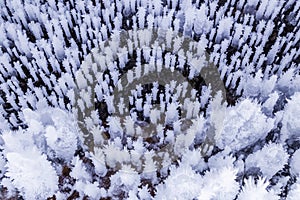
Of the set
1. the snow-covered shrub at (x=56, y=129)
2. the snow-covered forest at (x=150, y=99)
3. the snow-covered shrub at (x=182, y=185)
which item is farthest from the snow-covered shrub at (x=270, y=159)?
the snow-covered shrub at (x=56, y=129)

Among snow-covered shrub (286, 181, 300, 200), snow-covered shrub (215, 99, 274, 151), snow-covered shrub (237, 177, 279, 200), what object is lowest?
snow-covered shrub (286, 181, 300, 200)

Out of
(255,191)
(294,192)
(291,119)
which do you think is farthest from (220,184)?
(291,119)

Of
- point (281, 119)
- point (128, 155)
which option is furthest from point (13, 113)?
point (281, 119)

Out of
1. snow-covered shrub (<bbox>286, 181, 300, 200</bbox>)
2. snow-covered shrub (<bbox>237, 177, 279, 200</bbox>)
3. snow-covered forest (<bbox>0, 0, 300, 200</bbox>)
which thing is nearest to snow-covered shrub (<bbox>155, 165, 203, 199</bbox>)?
snow-covered forest (<bbox>0, 0, 300, 200</bbox>)

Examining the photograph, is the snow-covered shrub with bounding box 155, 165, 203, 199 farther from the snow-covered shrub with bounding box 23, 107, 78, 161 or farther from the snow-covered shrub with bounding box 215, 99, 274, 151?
the snow-covered shrub with bounding box 23, 107, 78, 161

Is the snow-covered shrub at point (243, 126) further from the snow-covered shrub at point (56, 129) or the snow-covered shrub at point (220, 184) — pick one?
the snow-covered shrub at point (56, 129)

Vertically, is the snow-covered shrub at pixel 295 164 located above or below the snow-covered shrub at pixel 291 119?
below

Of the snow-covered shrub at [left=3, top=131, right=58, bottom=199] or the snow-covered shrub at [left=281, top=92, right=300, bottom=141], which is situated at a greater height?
the snow-covered shrub at [left=281, top=92, right=300, bottom=141]
